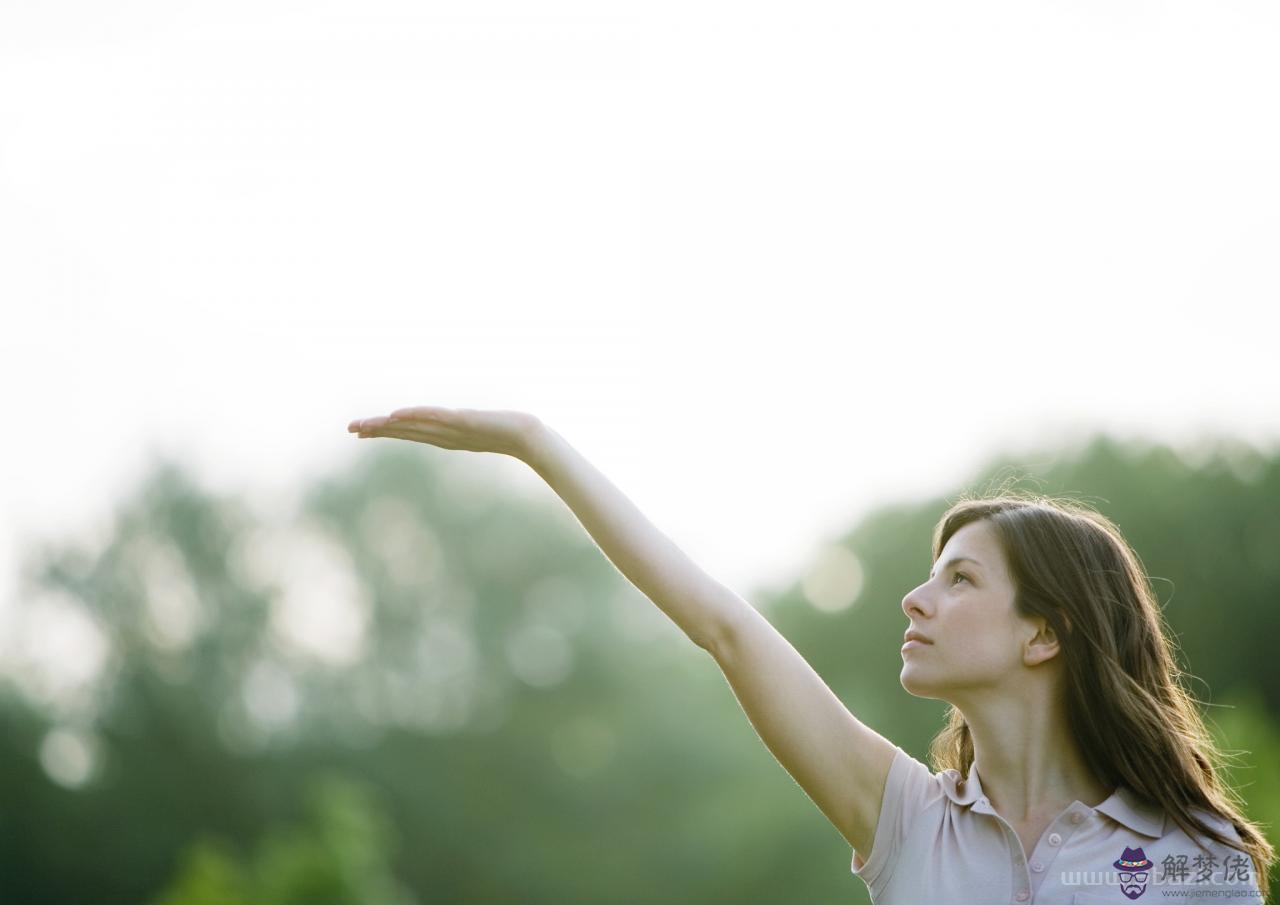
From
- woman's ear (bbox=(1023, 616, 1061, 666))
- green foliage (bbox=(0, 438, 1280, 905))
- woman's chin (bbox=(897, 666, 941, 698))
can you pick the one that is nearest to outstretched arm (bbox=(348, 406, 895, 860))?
woman's chin (bbox=(897, 666, 941, 698))

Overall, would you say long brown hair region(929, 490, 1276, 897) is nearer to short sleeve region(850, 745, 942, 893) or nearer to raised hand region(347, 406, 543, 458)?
short sleeve region(850, 745, 942, 893)

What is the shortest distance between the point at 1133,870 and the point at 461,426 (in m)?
1.64

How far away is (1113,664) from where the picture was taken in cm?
268

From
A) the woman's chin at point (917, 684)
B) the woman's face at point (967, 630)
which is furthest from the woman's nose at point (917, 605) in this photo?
the woman's chin at point (917, 684)

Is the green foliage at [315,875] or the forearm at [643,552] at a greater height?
the forearm at [643,552]

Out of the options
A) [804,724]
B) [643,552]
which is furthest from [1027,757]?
[643,552]

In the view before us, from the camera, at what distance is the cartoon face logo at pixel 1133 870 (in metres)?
2.38

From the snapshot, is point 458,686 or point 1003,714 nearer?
point 1003,714

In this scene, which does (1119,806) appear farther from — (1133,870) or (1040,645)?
(1040,645)

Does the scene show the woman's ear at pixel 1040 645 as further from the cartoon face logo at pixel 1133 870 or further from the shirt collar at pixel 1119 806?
the cartoon face logo at pixel 1133 870

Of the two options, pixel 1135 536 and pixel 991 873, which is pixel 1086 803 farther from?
pixel 1135 536

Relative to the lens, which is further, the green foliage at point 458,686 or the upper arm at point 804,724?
the green foliage at point 458,686

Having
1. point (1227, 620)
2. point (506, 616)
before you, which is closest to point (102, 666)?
point (506, 616)

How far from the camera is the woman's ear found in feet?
8.77
